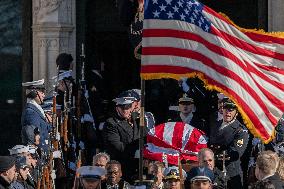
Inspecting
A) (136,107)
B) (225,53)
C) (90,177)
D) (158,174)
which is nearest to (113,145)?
(136,107)

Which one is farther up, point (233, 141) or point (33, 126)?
point (33, 126)

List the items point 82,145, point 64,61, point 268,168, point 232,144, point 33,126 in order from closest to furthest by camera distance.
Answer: point 268,168
point 232,144
point 33,126
point 82,145
point 64,61

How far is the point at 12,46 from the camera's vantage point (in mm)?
21016

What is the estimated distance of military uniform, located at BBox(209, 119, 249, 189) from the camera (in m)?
16.7

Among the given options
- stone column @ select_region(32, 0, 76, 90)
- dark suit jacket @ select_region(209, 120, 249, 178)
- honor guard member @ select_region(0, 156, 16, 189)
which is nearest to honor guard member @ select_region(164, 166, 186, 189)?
honor guard member @ select_region(0, 156, 16, 189)

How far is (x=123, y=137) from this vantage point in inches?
676

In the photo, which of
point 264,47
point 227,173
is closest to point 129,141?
point 227,173

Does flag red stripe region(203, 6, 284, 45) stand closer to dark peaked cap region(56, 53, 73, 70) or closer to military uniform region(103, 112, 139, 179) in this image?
military uniform region(103, 112, 139, 179)

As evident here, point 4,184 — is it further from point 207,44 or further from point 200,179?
point 207,44

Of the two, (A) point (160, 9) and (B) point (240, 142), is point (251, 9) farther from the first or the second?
(A) point (160, 9)

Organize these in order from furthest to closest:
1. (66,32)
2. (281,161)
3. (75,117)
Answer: (66,32)
(75,117)
(281,161)

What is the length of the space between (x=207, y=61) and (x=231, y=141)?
3.68 meters

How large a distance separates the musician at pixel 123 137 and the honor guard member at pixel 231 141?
1017 millimetres

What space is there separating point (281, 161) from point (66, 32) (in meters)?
6.05
